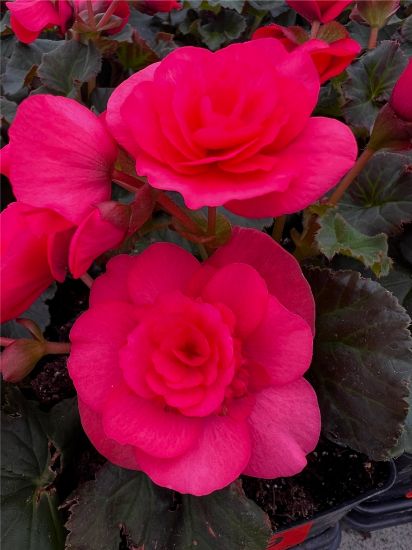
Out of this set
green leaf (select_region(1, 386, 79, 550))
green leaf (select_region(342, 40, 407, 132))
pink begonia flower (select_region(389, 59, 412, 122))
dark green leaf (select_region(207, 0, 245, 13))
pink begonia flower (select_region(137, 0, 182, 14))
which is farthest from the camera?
dark green leaf (select_region(207, 0, 245, 13))

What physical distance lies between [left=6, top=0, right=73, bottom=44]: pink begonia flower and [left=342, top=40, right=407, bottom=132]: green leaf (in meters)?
0.36

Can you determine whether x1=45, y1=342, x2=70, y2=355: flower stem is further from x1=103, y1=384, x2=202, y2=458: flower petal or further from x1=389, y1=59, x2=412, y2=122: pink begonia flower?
x1=389, y1=59, x2=412, y2=122: pink begonia flower

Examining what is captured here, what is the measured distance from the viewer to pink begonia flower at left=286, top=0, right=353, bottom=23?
54 cm

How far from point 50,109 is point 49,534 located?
0.42 meters

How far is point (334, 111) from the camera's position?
729 mm

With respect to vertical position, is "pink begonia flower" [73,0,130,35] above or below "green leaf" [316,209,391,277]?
above

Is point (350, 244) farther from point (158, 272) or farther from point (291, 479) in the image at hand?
point (291, 479)

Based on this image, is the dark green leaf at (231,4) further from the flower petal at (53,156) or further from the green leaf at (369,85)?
the flower petal at (53,156)

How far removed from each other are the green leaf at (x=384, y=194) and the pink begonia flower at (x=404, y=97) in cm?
17

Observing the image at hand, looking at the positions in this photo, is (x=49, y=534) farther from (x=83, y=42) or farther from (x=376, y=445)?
(x=83, y=42)

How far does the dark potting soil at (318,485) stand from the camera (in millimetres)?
627

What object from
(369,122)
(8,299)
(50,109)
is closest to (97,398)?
(8,299)

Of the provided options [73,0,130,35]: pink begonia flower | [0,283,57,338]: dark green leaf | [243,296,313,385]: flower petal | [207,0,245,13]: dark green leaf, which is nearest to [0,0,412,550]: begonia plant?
[243,296,313,385]: flower petal

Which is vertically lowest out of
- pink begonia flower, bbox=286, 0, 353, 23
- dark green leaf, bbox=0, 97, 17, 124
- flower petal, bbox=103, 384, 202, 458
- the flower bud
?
the flower bud
